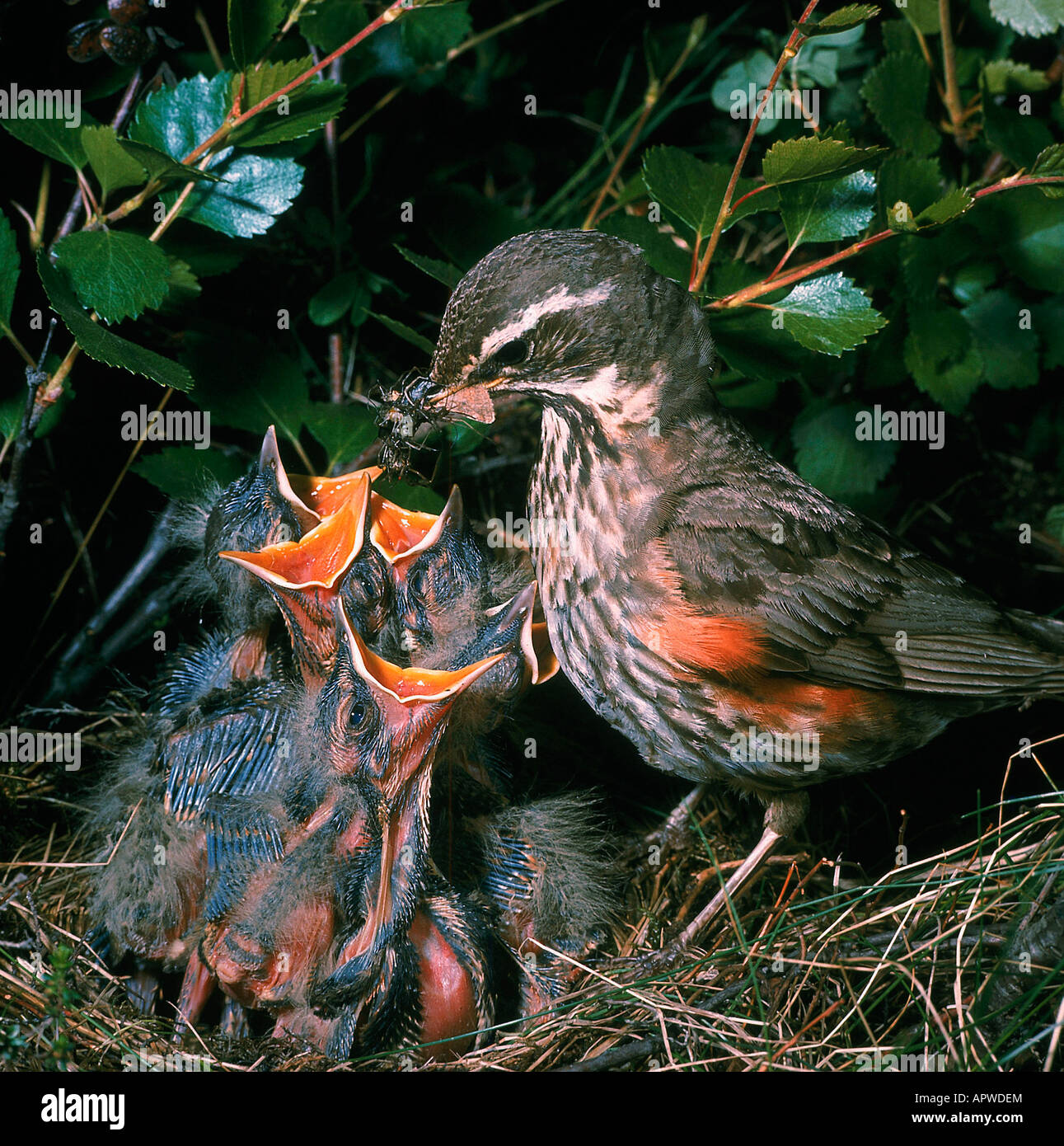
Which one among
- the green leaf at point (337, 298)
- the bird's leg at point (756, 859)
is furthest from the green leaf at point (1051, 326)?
the green leaf at point (337, 298)

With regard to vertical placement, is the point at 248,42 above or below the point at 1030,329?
above

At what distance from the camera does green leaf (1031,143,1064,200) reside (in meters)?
2.54

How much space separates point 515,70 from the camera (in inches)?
157

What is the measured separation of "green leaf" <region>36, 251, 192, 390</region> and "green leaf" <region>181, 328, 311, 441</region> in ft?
1.60

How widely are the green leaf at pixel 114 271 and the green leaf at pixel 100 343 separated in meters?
0.04

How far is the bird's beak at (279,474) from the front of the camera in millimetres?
2672

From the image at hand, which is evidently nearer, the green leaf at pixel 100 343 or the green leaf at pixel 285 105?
the green leaf at pixel 100 343

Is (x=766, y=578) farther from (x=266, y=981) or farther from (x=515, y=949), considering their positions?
(x=266, y=981)

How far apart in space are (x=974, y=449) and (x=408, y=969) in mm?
3017

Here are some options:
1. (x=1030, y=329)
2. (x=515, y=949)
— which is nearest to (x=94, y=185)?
(x=515, y=949)

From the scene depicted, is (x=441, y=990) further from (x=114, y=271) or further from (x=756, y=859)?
(x=114, y=271)

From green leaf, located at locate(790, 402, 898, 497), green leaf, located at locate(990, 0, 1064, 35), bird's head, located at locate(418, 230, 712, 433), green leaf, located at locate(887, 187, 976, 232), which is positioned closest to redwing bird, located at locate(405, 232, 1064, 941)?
bird's head, located at locate(418, 230, 712, 433)

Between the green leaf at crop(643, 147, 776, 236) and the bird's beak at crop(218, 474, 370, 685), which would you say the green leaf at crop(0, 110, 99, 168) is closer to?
the bird's beak at crop(218, 474, 370, 685)

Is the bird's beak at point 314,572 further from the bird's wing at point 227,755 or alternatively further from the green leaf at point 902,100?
the green leaf at point 902,100
